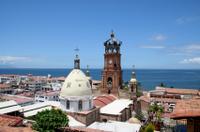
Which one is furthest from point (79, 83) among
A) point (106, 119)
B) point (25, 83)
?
point (25, 83)

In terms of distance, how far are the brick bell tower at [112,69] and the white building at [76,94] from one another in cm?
1395

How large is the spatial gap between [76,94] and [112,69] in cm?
1625

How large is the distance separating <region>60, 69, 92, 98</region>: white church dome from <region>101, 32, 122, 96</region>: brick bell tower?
14.0 metres

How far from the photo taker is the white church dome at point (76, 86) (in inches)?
1186

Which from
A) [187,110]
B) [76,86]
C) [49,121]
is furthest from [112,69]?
[187,110]

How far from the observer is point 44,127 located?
63.6 feet

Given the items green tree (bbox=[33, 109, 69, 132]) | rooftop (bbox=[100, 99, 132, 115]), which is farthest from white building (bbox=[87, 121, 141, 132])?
green tree (bbox=[33, 109, 69, 132])

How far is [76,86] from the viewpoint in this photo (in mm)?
30516

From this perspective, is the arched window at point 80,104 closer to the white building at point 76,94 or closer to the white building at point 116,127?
the white building at point 76,94

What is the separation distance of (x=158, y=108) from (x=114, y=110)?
8377 millimetres

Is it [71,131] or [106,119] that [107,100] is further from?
[71,131]

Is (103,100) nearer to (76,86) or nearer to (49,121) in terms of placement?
(76,86)

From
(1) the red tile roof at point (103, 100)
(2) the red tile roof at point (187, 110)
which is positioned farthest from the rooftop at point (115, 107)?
(2) the red tile roof at point (187, 110)

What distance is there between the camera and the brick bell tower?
44.4m
